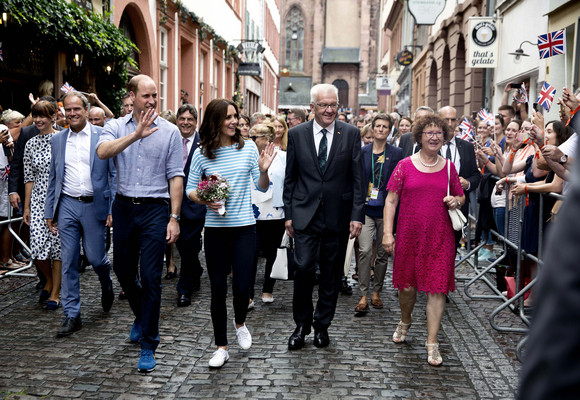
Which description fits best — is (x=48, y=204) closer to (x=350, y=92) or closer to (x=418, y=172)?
(x=418, y=172)

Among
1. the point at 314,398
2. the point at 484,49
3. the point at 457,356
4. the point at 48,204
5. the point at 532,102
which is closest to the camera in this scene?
the point at 314,398

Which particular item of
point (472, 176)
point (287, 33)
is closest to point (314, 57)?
point (287, 33)

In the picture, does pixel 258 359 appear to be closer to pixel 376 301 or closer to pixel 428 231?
pixel 428 231

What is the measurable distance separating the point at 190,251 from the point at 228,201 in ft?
7.53

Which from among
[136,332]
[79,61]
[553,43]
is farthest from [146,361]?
[79,61]

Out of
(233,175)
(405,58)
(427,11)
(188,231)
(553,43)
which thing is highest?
(427,11)

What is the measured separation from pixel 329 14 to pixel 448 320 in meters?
71.0

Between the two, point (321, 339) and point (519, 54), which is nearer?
point (321, 339)

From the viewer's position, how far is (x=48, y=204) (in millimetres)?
5609

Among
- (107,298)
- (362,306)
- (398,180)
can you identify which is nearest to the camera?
(398,180)

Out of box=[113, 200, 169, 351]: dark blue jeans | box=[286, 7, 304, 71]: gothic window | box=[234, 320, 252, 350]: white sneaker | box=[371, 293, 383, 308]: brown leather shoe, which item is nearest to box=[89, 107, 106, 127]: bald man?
box=[113, 200, 169, 351]: dark blue jeans

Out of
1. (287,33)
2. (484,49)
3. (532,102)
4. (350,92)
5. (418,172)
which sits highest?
(287,33)

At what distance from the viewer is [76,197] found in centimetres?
546

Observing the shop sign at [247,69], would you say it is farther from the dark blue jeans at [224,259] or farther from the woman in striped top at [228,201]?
the dark blue jeans at [224,259]
